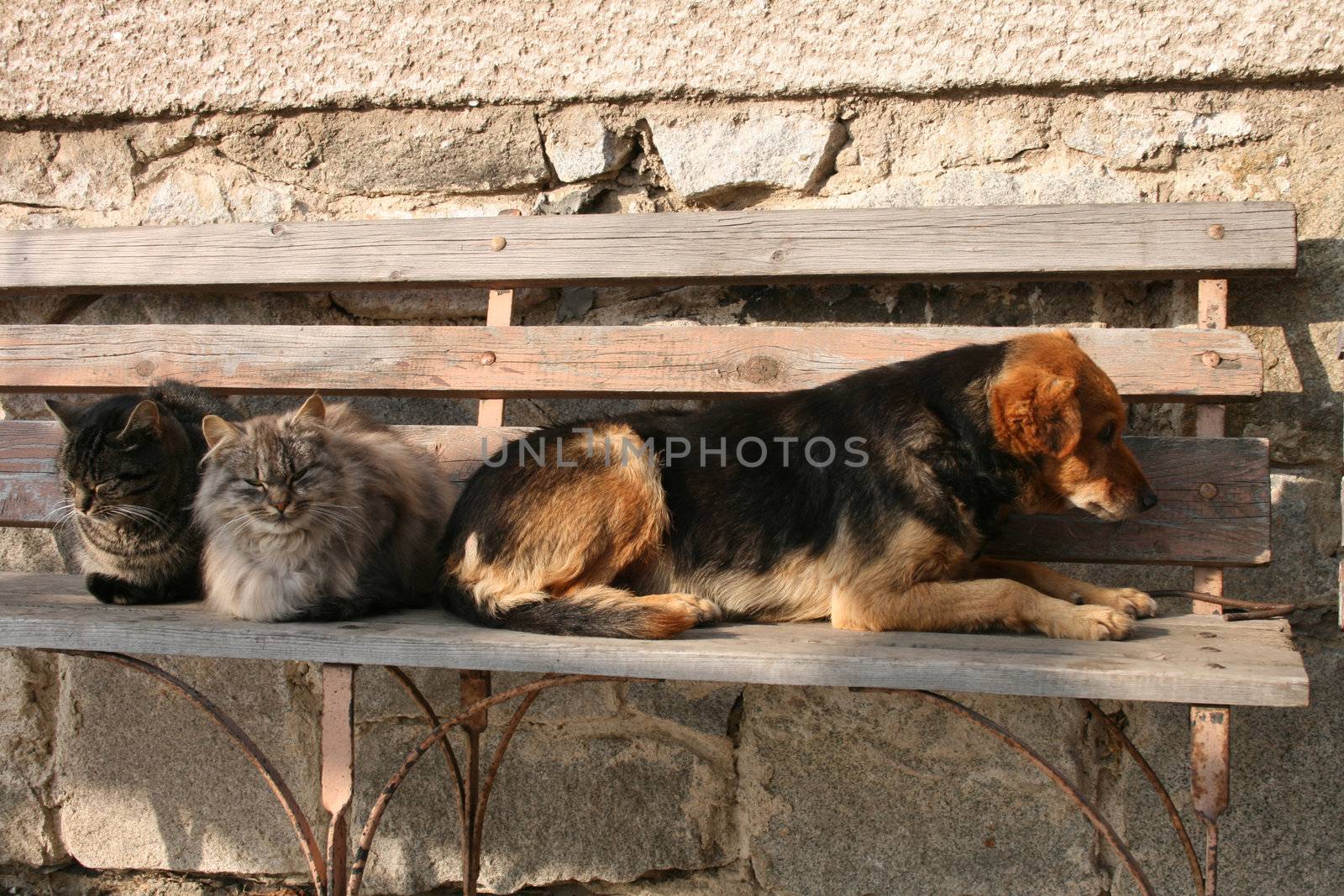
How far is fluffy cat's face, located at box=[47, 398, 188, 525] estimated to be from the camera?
108 inches

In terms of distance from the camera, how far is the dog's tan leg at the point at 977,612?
2.32 meters

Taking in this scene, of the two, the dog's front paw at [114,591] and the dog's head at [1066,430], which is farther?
the dog's front paw at [114,591]

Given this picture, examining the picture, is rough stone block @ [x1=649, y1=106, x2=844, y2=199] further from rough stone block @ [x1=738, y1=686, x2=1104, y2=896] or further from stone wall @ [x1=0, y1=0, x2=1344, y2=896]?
rough stone block @ [x1=738, y1=686, x2=1104, y2=896]

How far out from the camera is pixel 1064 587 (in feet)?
8.59

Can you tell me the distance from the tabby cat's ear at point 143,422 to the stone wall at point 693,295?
76 centimetres

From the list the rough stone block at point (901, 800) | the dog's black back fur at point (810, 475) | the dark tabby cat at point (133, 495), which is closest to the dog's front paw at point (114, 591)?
the dark tabby cat at point (133, 495)

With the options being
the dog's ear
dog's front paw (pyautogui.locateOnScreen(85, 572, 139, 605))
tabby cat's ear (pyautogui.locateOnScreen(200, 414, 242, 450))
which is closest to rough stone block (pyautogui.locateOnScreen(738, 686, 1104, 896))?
the dog's ear

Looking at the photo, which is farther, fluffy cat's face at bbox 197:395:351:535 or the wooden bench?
fluffy cat's face at bbox 197:395:351:535

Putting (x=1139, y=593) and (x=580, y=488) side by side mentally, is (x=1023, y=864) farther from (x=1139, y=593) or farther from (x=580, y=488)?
(x=580, y=488)

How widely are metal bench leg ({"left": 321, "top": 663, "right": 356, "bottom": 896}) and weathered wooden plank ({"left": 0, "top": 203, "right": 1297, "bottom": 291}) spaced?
1.32 metres

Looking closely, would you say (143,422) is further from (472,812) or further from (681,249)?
(681,249)

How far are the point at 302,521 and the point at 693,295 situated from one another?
1.31 metres

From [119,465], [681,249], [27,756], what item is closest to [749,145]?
[681,249]

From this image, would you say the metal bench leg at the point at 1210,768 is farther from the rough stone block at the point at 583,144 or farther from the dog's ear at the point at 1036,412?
the rough stone block at the point at 583,144
